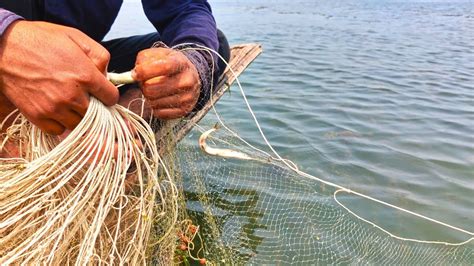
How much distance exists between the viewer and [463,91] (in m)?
7.23

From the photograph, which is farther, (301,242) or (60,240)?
(301,242)

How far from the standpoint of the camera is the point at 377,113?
611 centimetres

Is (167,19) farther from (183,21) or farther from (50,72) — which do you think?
(50,72)

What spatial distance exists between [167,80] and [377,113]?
4.70 metres

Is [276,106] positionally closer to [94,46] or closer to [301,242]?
[301,242]

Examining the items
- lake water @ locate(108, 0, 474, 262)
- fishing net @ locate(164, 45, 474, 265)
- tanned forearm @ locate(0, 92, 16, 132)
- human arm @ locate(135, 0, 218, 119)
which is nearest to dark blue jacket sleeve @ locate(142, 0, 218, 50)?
human arm @ locate(135, 0, 218, 119)

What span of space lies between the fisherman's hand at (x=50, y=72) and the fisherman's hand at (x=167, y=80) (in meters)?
0.22

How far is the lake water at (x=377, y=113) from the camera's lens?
424 centimetres

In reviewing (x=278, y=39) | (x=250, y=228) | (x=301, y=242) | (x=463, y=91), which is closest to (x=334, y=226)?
(x=301, y=242)

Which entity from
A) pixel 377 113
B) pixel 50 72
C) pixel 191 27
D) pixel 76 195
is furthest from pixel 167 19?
pixel 377 113

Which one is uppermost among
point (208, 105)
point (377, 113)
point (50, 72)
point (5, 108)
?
point (50, 72)

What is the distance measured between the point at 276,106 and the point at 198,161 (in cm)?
245

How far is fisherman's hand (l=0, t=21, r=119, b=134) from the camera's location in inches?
60.6

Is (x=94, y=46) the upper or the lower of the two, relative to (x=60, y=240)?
upper
